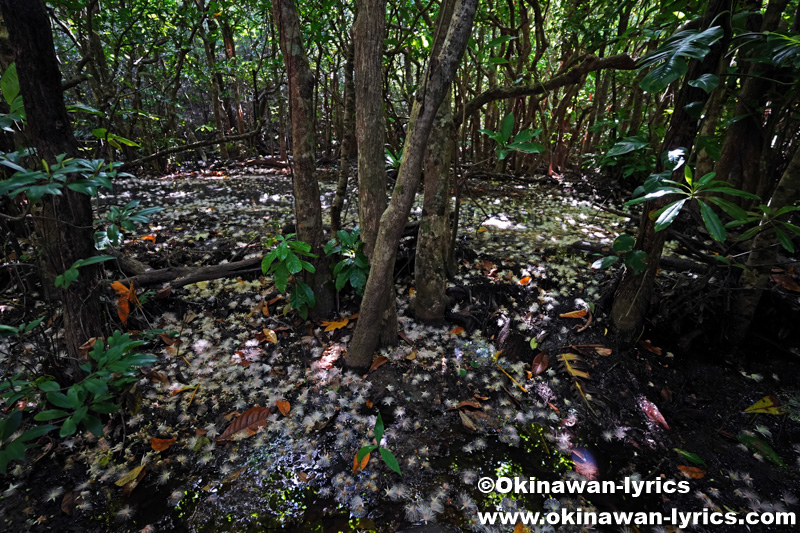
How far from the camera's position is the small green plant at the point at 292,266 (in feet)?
7.29

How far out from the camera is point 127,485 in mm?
1713

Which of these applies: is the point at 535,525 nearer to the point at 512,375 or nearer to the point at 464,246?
the point at 512,375

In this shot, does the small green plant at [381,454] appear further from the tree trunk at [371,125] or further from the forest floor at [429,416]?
the tree trunk at [371,125]

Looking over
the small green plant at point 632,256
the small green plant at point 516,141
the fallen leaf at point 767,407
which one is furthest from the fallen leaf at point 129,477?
the fallen leaf at point 767,407

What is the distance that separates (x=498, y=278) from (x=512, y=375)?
1035 mm

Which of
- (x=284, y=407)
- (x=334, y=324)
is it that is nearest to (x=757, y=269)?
(x=334, y=324)

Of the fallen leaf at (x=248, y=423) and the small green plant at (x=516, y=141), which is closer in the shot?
the fallen leaf at (x=248, y=423)

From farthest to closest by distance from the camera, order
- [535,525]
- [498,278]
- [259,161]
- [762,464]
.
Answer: [259,161] < [498,278] < [762,464] < [535,525]

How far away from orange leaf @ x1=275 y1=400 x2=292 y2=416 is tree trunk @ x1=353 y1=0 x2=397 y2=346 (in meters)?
0.74

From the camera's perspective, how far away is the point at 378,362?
2.47m

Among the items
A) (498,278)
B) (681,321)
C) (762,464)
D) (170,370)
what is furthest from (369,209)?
(762,464)

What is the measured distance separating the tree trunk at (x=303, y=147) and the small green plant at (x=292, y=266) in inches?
6.3

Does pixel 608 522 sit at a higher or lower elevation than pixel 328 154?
lower

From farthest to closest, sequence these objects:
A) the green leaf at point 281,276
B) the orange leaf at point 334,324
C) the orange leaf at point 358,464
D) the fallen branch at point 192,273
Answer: the fallen branch at point 192,273
the orange leaf at point 334,324
the green leaf at point 281,276
the orange leaf at point 358,464
